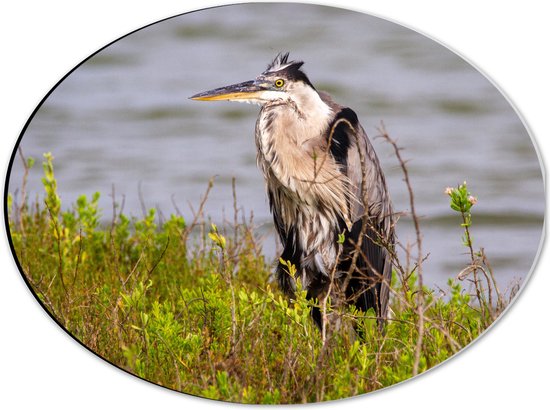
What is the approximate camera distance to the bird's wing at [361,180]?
12.6 feet

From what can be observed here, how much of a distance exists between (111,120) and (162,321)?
102cm

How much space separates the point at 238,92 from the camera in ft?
12.6

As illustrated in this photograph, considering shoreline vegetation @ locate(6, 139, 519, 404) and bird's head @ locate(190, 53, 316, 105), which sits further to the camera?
bird's head @ locate(190, 53, 316, 105)

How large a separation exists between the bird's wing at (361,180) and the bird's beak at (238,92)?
327 millimetres

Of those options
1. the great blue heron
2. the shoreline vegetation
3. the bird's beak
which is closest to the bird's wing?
the great blue heron

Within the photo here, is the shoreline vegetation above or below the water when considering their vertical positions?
below

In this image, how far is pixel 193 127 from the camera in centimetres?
400

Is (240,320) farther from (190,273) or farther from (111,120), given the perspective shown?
(111,120)

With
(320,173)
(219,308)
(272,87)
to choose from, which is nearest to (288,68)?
(272,87)

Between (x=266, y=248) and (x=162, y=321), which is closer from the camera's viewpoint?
(x=162, y=321)

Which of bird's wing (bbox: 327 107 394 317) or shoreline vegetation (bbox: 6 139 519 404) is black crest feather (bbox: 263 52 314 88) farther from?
shoreline vegetation (bbox: 6 139 519 404)

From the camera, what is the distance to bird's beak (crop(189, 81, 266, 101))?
3848 millimetres

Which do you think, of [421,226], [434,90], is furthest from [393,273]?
[434,90]

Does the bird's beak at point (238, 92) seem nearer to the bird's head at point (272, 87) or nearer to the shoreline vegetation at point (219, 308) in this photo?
the bird's head at point (272, 87)
